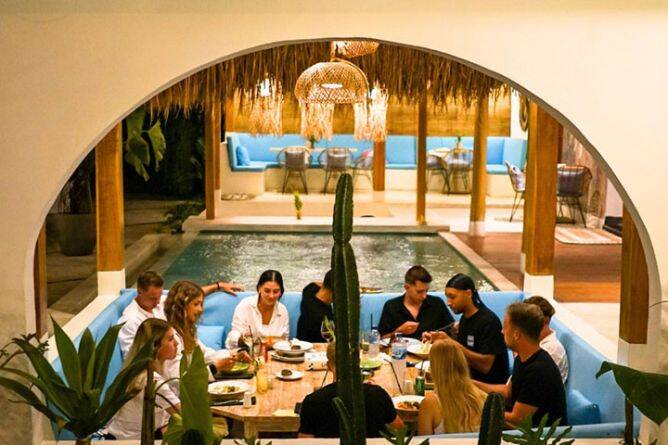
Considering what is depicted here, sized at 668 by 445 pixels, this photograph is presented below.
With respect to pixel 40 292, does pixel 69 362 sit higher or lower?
higher

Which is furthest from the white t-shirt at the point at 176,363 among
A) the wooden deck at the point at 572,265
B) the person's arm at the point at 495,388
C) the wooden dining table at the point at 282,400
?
the wooden deck at the point at 572,265

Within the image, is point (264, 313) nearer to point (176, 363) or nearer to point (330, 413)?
point (176, 363)

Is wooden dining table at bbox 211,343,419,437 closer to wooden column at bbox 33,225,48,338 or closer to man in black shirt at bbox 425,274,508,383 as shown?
man in black shirt at bbox 425,274,508,383

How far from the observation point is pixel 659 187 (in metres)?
3.34

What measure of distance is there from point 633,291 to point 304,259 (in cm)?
643

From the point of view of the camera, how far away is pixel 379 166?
16.6 meters

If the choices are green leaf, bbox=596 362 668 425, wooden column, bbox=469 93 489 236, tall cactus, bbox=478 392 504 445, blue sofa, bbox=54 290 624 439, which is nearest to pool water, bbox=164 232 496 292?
wooden column, bbox=469 93 489 236

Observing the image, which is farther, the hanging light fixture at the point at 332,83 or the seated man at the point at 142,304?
the hanging light fixture at the point at 332,83

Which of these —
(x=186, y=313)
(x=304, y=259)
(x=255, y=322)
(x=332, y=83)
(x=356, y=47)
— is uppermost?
(x=356, y=47)

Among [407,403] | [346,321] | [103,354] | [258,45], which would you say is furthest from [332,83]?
[346,321]

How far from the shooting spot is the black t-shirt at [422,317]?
6.46 metres

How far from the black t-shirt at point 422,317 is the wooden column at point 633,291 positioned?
115cm

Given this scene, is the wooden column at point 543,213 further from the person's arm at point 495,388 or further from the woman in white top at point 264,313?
the person's arm at point 495,388

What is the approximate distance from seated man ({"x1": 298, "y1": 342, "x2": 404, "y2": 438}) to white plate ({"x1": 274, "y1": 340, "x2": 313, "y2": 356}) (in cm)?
134
